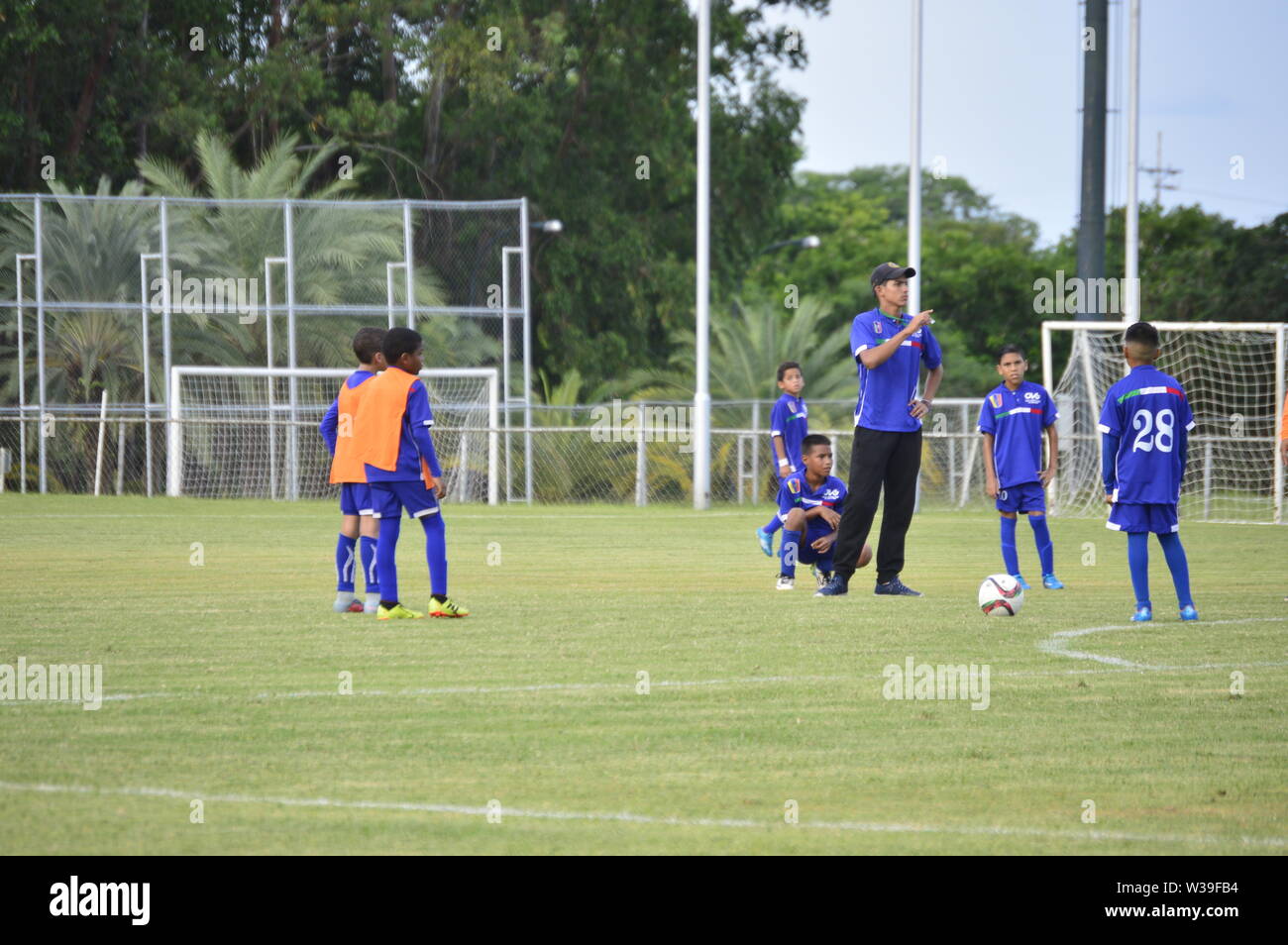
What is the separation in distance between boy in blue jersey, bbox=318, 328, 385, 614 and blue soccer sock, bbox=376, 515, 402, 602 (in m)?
0.10

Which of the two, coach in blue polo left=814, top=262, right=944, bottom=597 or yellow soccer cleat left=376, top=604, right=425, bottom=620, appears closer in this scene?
yellow soccer cleat left=376, top=604, right=425, bottom=620

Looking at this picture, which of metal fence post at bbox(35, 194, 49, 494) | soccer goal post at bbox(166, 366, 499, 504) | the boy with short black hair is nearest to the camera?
the boy with short black hair

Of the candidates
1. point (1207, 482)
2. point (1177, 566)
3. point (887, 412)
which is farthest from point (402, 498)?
point (1207, 482)

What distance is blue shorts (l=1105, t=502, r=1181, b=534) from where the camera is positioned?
10.3m

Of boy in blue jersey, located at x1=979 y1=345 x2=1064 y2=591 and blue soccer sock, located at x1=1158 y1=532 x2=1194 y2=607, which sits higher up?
boy in blue jersey, located at x1=979 y1=345 x2=1064 y2=591

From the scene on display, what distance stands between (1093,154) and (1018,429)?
1566 centimetres

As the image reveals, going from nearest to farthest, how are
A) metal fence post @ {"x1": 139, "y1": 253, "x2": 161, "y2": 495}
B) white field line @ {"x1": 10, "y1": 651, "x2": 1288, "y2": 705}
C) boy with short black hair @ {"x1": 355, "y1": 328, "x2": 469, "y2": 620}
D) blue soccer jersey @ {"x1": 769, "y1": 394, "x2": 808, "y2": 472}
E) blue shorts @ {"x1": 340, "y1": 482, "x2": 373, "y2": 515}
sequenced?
white field line @ {"x1": 10, "y1": 651, "x2": 1288, "y2": 705} → boy with short black hair @ {"x1": 355, "y1": 328, "x2": 469, "y2": 620} → blue shorts @ {"x1": 340, "y1": 482, "x2": 373, "y2": 515} → blue soccer jersey @ {"x1": 769, "y1": 394, "x2": 808, "y2": 472} → metal fence post @ {"x1": 139, "y1": 253, "x2": 161, "y2": 495}

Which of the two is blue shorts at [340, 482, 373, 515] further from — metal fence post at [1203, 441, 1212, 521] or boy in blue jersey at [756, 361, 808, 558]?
metal fence post at [1203, 441, 1212, 521]

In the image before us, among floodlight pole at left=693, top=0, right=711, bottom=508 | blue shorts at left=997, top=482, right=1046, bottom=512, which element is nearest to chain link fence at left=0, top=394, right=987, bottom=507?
floodlight pole at left=693, top=0, right=711, bottom=508

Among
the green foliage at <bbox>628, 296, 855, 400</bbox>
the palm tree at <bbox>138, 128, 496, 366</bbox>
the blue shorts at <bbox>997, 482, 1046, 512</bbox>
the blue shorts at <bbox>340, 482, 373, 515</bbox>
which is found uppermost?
the palm tree at <bbox>138, 128, 496, 366</bbox>

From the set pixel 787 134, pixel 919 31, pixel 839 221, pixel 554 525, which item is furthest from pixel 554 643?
pixel 839 221

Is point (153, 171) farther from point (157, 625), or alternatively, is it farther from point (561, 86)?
point (157, 625)

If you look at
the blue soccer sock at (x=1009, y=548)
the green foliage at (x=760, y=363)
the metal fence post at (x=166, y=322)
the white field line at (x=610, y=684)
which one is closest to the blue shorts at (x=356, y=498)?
the white field line at (x=610, y=684)

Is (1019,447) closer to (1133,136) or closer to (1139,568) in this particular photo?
(1139,568)
